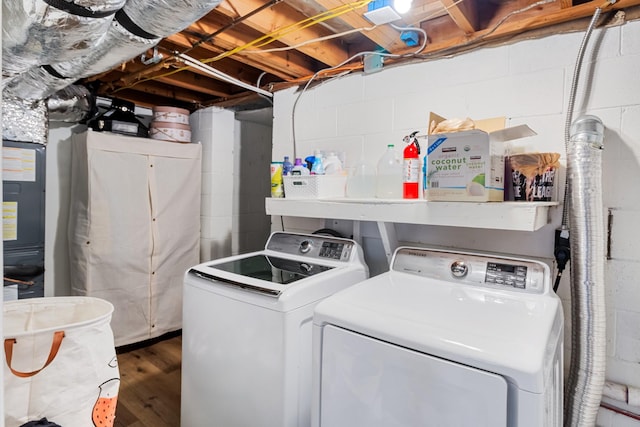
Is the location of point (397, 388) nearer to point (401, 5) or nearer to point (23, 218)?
point (401, 5)

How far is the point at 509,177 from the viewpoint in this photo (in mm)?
1576

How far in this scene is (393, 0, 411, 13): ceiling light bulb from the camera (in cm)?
147

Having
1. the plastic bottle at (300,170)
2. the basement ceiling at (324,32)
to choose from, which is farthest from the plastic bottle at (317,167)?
the basement ceiling at (324,32)

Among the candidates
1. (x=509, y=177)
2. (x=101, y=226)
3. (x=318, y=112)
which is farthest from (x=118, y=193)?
(x=509, y=177)

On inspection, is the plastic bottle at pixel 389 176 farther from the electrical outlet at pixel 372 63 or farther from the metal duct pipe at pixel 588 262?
the metal duct pipe at pixel 588 262

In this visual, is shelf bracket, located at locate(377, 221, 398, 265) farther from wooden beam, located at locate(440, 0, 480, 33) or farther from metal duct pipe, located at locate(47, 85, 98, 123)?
metal duct pipe, located at locate(47, 85, 98, 123)

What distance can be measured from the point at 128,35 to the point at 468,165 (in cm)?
140

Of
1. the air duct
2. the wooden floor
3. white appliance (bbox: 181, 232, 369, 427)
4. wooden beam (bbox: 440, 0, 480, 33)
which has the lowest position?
the wooden floor

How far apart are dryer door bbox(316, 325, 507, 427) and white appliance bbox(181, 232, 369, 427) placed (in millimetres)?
272

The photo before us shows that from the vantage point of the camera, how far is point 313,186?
1.99m

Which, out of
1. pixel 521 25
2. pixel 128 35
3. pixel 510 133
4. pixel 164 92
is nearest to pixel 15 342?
pixel 128 35

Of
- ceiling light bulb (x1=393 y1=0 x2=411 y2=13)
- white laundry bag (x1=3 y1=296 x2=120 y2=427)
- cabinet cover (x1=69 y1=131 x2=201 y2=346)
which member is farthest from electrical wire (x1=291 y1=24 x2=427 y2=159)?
white laundry bag (x1=3 y1=296 x2=120 y2=427)

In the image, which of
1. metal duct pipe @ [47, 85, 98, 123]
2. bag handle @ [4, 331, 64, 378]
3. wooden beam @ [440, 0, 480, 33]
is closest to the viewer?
bag handle @ [4, 331, 64, 378]

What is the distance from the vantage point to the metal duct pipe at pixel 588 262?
1.34 m
